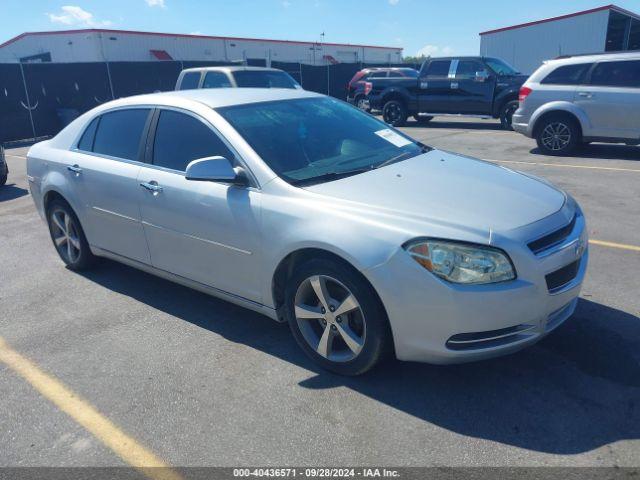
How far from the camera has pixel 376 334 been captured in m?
2.92

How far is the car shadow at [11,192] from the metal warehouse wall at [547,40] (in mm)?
29088

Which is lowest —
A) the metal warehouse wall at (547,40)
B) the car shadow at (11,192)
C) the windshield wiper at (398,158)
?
the car shadow at (11,192)

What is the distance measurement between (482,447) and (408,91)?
14.7 m

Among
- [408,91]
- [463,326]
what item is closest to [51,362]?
[463,326]

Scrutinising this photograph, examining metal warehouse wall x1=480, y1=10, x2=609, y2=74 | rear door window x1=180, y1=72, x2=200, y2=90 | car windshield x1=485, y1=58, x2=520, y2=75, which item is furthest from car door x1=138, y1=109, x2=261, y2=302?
metal warehouse wall x1=480, y1=10, x2=609, y2=74

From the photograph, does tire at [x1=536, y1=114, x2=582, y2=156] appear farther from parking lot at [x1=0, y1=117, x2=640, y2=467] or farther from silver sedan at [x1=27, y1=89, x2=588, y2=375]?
silver sedan at [x1=27, y1=89, x2=588, y2=375]

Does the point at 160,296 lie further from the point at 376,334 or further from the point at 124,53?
the point at 124,53

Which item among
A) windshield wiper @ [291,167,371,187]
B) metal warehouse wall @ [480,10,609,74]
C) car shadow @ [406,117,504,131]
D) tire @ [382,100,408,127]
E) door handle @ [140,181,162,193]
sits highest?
metal warehouse wall @ [480,10,609,74]

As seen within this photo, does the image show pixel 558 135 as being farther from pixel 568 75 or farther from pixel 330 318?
pixel 330 318

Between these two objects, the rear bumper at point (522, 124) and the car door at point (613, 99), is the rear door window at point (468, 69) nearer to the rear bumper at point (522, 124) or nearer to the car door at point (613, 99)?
the rear bumper at point (522, 124)

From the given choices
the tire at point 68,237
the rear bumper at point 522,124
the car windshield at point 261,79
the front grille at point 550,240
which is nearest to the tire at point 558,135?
the rear bumper at point 522,124

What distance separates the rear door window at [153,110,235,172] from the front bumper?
1495mm

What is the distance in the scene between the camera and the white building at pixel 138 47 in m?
30.6

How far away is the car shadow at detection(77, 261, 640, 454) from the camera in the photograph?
2682mm
